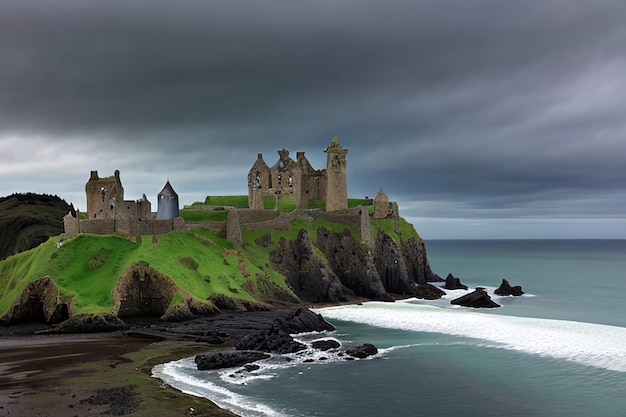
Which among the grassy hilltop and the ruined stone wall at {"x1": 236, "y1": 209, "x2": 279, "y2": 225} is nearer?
the grassy hilltop

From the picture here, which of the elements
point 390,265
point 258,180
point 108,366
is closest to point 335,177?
point 258,180

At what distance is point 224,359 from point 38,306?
1195 inches

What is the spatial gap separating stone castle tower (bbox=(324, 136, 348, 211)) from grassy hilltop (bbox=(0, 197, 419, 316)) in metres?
22.8

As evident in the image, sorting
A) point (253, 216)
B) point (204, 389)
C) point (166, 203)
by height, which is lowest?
point (204, 389)

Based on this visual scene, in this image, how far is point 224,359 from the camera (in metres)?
42.5

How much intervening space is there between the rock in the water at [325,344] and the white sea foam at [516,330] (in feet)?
46.0

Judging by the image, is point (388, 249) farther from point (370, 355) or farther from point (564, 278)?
point (564, 278)

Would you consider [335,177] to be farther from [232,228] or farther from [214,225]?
[214,225]

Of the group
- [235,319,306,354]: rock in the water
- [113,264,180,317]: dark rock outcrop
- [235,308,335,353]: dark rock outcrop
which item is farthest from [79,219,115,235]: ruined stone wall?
[235,319,306,354]: rock in the water

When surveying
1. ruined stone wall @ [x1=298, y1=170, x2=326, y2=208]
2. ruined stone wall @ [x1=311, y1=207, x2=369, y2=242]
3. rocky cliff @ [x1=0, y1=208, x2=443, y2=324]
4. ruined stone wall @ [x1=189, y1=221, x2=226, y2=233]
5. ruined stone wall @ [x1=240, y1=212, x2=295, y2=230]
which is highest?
ruined stone wall @ [x1=298, y1=170, x2=326, y2=208]

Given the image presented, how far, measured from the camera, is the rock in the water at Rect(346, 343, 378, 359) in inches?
1800

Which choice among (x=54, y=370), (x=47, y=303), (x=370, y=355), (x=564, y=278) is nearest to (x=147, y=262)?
(x=47, y=303)

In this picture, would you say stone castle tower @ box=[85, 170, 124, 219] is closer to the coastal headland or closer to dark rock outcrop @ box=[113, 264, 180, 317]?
the coastal headland

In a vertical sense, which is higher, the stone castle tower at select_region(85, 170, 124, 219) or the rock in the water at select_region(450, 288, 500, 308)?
the stone castle tower at select_region(85, 170, 124, 219)
